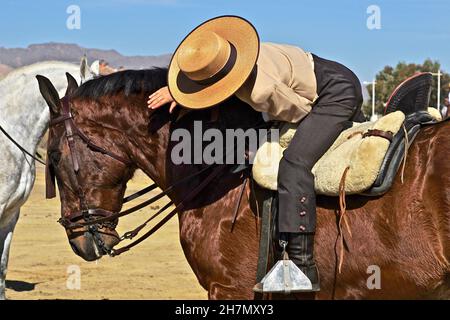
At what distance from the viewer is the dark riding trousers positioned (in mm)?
4180

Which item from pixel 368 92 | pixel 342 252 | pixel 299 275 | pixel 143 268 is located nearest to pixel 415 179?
pixel 342 252

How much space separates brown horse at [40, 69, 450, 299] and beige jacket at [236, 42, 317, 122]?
325 mm

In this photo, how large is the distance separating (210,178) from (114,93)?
2.94 feet

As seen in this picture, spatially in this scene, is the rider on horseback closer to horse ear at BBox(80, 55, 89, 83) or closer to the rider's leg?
the rider's leg

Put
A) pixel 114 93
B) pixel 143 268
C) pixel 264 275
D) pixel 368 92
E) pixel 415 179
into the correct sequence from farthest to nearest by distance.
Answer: pixel 368 92, pixel 143 268, pixel 114 93, pixel 264 275, pixel 415 179

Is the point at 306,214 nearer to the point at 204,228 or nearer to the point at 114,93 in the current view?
the point at 204,228

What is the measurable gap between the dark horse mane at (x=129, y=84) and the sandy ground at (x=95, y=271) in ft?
6.54

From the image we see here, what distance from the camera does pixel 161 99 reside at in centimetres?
455

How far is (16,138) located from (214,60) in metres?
3.83

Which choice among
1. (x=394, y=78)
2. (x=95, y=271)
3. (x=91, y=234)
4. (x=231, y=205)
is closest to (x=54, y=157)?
(x=91, y=234)

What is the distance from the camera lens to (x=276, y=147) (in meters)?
4.39

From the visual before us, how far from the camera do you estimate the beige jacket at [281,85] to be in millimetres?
4164

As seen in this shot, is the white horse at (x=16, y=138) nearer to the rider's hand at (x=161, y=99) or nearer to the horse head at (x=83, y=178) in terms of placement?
the horse head at (x=83, y=178)

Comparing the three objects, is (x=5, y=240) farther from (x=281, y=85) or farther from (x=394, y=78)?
(x=394, y=78)
